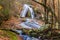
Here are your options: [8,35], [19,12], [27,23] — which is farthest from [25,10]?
[8,35]

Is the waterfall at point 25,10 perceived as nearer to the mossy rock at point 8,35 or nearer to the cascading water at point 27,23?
the cascading water at point 27,23

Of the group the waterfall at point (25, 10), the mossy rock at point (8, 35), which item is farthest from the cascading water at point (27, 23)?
the mossy rock at point (8, 35)

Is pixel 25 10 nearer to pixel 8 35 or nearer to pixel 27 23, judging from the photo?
pixel 27 23

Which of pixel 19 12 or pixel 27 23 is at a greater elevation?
pixel 19 12

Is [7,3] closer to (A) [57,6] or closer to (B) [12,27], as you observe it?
(B) [12,27]

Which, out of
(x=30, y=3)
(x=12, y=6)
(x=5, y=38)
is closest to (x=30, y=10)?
(x=30, y=3)

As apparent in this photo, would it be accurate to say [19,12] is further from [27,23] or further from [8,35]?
[8,35]

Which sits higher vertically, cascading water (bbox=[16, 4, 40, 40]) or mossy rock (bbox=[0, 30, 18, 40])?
cascading water (bbox=[16, 4, 40, 40])

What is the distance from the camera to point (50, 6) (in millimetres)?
3186

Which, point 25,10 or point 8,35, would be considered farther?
point 25,10

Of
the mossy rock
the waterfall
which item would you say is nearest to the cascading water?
the waterfall

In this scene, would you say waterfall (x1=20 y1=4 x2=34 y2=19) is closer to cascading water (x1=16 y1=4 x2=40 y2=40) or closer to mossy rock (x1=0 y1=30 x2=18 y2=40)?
cascading water (x1=16 y1=4 x2=40 y2=40)

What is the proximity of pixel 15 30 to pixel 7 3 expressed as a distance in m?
0.49

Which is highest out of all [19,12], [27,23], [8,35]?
[19,12]
